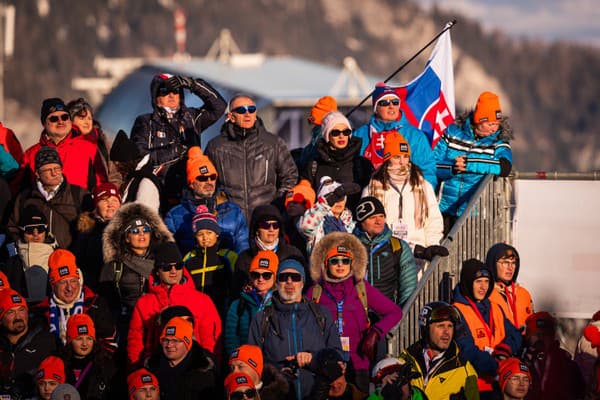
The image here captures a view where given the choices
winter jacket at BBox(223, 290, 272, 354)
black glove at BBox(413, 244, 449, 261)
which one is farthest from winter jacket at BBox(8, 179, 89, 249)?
black glove at BBox(413, 244, 449, 261)

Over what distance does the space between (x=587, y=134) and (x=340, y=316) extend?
321 feet

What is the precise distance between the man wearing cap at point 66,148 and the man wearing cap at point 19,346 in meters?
2.24

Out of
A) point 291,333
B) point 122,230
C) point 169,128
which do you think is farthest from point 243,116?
point 291,333

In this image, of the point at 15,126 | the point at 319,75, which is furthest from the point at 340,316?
the point at 15,126

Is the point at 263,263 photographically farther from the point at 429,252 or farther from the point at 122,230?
the point at 429,252

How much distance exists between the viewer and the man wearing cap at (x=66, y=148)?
557 inches

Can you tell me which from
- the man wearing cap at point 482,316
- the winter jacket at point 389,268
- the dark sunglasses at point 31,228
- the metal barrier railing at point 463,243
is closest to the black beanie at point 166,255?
the dark sunglasses at point 31,228

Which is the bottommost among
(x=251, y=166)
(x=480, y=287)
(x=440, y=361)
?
(x=440, y=361)

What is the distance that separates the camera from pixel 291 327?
37.8 feet

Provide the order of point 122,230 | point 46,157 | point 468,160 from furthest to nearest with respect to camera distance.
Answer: point 468,160, point 46,157, point 122,230

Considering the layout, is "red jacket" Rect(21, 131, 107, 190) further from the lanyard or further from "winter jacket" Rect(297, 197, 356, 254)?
the lanyard

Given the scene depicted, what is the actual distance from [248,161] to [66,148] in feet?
5.42

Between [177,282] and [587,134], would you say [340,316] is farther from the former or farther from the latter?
[587,134]

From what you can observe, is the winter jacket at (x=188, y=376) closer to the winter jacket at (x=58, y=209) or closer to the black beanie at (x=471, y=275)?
the black beanie at (x=471, y=275)
